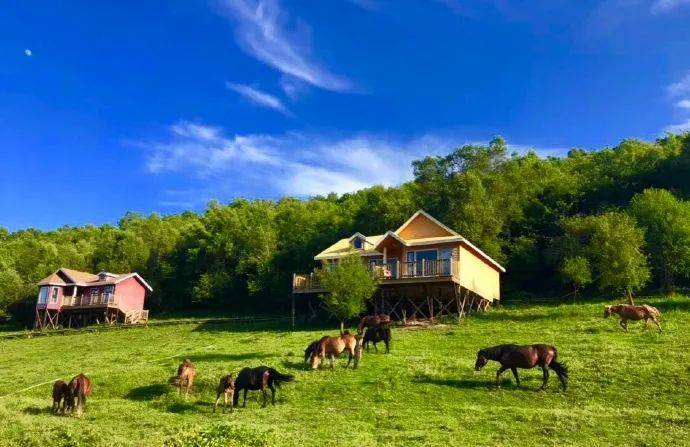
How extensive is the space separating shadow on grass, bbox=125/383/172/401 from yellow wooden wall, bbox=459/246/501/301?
23.1m

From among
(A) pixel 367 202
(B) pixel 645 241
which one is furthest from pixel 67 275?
(B) pixel 645 241

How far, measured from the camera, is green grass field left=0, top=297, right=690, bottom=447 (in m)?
16.4

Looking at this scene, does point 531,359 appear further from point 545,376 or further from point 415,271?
point 415,271

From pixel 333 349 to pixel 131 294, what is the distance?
157 ft

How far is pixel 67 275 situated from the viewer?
6694cm

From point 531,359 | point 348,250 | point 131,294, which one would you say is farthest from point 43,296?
point 531,359

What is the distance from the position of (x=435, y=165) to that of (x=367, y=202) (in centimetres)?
913

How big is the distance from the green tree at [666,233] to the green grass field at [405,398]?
13.2 meters

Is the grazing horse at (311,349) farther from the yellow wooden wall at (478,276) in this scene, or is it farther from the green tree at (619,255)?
the green tree at (619,255)

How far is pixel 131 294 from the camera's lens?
6725cm

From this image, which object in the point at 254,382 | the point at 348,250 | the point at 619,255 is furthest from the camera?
the point at 348,250

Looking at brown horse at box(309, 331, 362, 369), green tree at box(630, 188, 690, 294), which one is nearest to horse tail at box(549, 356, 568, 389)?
brown horse at box(309, 331, 362, 369)

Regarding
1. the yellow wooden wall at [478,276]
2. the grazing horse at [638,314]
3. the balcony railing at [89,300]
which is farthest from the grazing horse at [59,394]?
the balcony railing at [89,300]

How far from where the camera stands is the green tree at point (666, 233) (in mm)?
45875
